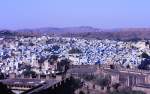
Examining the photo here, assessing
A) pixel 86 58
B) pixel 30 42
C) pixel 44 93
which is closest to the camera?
pixel 44 93

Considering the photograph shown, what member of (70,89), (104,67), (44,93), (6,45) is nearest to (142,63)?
(104,67)

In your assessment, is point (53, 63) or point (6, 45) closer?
Answer: point (53, 63)

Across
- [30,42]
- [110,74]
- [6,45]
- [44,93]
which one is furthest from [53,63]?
[30,42]

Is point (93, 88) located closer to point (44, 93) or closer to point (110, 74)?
point (110, 74)

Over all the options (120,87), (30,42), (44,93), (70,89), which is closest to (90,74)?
(120,87)

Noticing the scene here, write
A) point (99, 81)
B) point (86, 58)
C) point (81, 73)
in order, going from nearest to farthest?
point (99, 81), point (81, 73), point (86, 58)

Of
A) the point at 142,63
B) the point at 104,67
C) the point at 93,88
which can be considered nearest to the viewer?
the point at 93,88

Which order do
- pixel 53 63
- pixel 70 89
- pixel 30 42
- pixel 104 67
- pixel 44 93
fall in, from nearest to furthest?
1. pixel 44 93
2. pixel 70 89
3. pixel 104 67
4. pixel 53 63
5. pixel 30 42

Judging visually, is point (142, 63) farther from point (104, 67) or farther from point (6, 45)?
point (6, 45)

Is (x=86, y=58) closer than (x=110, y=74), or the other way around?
(x=110, y=74)
